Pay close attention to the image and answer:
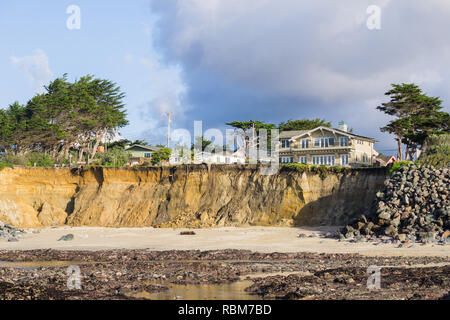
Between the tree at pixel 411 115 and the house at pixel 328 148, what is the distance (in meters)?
4.06

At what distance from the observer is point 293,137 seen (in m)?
64.7

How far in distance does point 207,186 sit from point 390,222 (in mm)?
21291

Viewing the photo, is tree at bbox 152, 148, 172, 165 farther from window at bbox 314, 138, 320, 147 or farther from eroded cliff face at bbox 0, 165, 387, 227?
window at bbox 314, 138, 320, 147

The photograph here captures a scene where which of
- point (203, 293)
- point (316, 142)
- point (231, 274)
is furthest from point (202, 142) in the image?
point (203, 293)

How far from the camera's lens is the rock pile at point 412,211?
93.7 ft

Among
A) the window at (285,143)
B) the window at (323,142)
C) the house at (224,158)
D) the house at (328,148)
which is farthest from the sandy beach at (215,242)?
the house at (224,158)

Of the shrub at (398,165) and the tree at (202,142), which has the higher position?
the tree at (202,142)

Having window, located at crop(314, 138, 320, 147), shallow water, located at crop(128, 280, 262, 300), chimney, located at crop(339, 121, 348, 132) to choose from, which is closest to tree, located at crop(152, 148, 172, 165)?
window, located at crop(314, 138, 320, 147)

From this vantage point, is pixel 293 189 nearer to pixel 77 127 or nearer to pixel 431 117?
pixel 431 117

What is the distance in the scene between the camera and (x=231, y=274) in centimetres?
2017

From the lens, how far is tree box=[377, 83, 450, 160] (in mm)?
58031

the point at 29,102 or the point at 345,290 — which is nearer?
the point at 345,290

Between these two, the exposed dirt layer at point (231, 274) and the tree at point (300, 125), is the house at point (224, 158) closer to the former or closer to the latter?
the tree at point (300, 125)
